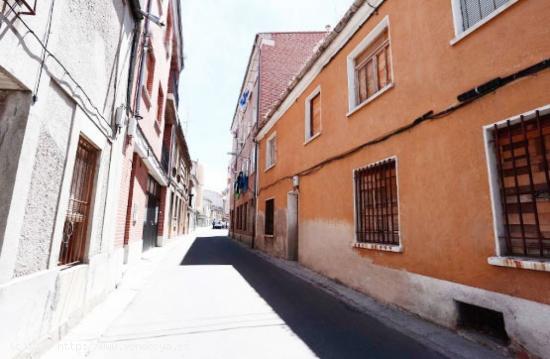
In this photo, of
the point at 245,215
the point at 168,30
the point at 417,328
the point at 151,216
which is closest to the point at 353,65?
the point at 417,328

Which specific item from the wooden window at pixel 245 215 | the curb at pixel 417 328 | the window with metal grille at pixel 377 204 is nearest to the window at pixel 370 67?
the window with metal grille at pixel 377 204

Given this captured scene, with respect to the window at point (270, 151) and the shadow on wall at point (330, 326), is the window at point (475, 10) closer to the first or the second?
the shadow on wall at point (330, 326)

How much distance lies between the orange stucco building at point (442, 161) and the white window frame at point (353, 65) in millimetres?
29

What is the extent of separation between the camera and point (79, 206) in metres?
4.01

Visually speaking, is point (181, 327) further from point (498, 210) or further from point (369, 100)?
point (369, 100)

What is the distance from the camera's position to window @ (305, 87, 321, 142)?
27.8 ft

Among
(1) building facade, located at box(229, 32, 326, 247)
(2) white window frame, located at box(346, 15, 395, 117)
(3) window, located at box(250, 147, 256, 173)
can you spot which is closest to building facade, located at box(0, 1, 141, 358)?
(2) white window frame, located at box(346, 15, 395, 117)

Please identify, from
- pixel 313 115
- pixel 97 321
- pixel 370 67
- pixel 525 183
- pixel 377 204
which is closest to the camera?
pixel 525 183

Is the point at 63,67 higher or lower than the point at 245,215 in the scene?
higher

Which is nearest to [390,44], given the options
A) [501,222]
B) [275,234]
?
[501,222]

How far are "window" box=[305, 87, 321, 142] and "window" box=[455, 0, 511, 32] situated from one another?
14.4ft

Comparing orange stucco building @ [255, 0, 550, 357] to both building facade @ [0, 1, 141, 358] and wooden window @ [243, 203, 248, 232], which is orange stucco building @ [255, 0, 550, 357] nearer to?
building facade @ [0, 1, 141, 358]

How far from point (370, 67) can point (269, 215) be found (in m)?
7.79

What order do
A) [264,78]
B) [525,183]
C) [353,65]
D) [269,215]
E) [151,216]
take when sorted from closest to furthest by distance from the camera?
[525,183] < [353,65] < [151,216] < [269,215] < [264,78]
